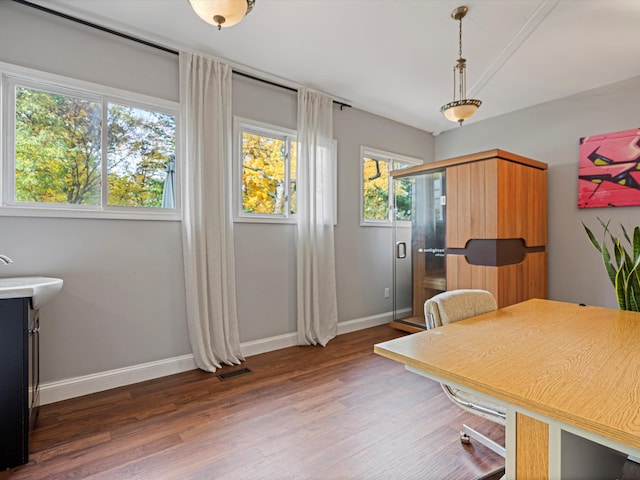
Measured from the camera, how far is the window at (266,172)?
3273mm

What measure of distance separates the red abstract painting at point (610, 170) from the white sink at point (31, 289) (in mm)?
4702

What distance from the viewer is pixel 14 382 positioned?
1685 mm

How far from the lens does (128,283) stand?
103 inches

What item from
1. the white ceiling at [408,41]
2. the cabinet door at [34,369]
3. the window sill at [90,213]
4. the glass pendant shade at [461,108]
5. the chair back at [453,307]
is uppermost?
the white ceiling at [408,41]

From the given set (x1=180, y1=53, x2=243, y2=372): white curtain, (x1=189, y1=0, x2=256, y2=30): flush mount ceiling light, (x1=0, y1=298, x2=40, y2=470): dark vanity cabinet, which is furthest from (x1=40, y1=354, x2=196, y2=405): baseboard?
(x1=189, y1=0, x2=256, y2=30): flush mount ceiling light

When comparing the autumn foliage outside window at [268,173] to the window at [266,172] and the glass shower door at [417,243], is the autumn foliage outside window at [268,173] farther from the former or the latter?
the glass shower door at [417,243]

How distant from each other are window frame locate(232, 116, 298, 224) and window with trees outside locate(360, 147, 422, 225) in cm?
105

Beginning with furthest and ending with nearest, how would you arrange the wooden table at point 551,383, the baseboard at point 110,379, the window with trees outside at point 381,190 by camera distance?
the window with trees outside at point 381,190, the baseboard at point 110,379, the wooden table at point 551,383

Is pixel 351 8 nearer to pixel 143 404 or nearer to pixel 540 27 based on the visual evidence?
pixel 540 27

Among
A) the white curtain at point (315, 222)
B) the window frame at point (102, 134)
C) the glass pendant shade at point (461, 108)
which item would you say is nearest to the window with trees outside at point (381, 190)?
the white curtain at point (315, 222)

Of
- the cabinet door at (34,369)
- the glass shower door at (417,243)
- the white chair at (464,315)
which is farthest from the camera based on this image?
the glass shower door at (417,243)

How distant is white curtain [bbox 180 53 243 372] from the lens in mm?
2787

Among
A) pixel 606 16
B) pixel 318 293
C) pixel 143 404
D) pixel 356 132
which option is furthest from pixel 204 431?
pixel 606 16

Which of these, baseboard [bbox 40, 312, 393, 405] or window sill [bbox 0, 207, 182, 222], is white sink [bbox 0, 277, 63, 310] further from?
baseboard [bbox 40, 312, 393, 405]
